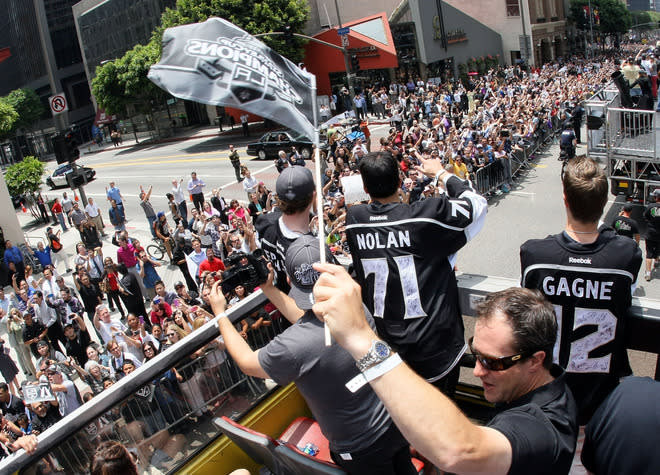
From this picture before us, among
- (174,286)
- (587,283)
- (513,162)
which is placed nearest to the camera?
(587,283)

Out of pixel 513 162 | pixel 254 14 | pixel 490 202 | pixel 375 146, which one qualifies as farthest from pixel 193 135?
pixel 490 202

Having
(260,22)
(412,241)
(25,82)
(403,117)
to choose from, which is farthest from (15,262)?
(25,82)

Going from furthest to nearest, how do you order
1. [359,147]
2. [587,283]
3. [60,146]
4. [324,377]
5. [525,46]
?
[525,46]
[359,147]
[60,146]
[587,283]
[324,377]

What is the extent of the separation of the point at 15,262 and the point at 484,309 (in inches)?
711

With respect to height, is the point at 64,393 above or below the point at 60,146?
below

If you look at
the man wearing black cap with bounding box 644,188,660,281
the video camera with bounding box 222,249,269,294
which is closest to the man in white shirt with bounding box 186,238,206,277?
the man wearing black cap with bounding box 644,188,660,281

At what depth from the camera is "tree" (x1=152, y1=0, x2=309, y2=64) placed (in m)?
35.0

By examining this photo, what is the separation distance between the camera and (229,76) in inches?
130

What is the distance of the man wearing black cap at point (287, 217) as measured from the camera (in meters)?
3.46

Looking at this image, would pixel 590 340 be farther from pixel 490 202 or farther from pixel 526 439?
pixel 490 202

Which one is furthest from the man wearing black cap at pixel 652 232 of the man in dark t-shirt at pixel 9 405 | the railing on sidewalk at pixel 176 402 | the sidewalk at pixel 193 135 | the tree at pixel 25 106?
the tree at pixel 25 106

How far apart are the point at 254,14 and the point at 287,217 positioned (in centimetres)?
3552

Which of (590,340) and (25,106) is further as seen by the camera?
(25,106)

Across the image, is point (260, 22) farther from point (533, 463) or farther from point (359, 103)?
point (533, 463)
